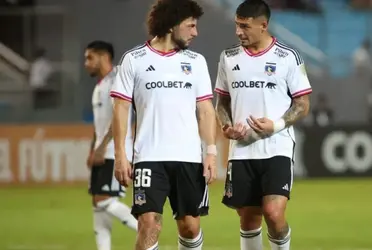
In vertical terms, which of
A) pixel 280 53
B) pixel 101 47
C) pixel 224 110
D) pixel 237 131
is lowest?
pixel 237 131

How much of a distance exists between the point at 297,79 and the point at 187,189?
1.44m

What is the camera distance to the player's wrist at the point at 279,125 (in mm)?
8266

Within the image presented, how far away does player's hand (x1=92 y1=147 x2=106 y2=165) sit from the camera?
10195 mm

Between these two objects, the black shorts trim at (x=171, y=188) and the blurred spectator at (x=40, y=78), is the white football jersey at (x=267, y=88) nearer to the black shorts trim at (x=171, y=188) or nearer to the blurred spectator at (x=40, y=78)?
the black shorts trim at (x=171, y=188)

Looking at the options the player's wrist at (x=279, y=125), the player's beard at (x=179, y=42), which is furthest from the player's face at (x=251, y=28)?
the player's beard at (x=179, y=42)

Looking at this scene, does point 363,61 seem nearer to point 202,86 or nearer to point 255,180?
point 255,180

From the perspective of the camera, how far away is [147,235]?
737 cm

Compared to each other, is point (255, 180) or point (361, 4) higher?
point (361, 4)

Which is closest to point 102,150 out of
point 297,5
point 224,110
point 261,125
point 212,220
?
point 224,110

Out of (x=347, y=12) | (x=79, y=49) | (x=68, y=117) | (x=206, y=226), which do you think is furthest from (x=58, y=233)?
(x=347, y=12)

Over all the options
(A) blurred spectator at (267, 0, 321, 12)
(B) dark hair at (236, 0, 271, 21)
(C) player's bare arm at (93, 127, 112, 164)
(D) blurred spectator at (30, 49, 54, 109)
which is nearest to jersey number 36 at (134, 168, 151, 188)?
(B) dark hair at (236, 0, 271, 21)

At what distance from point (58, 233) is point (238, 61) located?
18.6ft

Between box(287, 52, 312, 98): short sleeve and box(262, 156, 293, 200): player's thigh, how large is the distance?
0.56 m

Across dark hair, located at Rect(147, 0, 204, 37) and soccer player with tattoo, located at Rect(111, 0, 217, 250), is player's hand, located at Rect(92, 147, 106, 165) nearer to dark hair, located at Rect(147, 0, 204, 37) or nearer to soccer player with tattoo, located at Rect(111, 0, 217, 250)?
soccer player with tattoo, located at Rect(111, 0, 217, 250)
